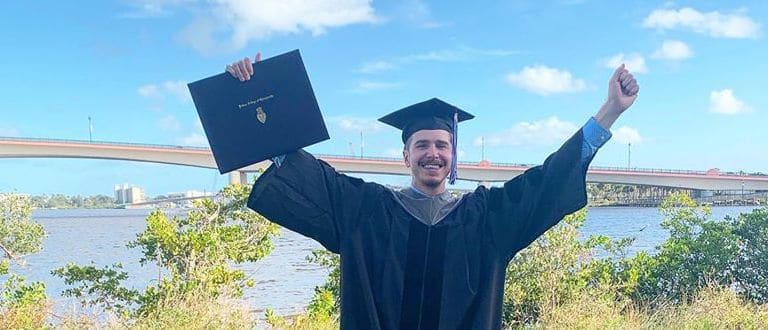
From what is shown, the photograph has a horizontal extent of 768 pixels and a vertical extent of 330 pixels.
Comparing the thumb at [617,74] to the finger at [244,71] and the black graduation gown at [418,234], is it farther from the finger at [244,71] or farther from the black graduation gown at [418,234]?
the finger at [244,71]

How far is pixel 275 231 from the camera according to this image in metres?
6.75

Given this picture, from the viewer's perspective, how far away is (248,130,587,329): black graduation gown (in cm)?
194

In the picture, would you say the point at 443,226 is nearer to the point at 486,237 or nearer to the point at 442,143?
the point at 486,237

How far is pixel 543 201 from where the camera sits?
201 cm

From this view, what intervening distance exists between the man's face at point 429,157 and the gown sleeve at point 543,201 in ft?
0.71

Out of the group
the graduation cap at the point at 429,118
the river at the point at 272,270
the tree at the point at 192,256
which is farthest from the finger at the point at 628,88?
the river at the point at 272,270

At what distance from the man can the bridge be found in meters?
11.5

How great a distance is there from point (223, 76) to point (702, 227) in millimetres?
5975

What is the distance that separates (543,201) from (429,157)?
376 millimetres

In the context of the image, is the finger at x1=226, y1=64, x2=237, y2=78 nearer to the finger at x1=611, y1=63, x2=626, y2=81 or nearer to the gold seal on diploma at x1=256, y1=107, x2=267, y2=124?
the gold seal on diploma at x1=256, y1=107, x2=267, y2=124

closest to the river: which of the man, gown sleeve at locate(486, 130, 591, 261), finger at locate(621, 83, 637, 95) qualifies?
the man

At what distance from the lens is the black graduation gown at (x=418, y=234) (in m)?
1.94

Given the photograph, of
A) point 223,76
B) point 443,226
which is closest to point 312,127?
point 223,76

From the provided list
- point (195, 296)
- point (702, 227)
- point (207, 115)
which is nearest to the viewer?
point (207, 115)
